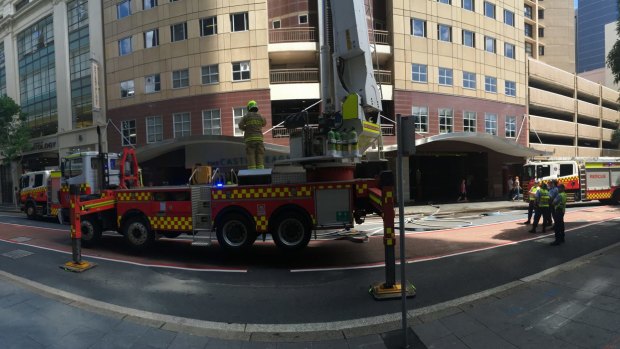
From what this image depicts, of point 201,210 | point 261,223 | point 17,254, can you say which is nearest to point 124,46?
point 17,254

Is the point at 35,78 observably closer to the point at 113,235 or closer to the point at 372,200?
the point at 113,235

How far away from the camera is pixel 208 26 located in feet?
75.0

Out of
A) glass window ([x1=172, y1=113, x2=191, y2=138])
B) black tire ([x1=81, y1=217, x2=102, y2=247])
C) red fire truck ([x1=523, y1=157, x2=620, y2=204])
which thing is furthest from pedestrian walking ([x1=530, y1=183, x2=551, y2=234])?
glass window ([x1=172, y1=113, x2=191, y2=138])

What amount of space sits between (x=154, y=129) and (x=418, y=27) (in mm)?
19332

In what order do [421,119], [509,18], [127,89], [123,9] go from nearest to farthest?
[421,119] < [127,89] < [123,9] < [509,18]

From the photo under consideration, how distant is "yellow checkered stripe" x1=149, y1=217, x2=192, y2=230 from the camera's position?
8.22m

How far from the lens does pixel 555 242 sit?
352 inches

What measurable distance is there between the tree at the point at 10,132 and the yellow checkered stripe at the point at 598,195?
3958 cm

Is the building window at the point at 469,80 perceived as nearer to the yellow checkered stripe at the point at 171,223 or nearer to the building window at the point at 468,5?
the building window at the point at 468,5

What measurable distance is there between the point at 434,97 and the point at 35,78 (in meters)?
36.6

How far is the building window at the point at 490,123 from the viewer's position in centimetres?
2667

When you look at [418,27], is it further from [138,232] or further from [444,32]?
[138,232]

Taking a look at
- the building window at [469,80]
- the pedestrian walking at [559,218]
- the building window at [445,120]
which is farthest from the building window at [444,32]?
the pedestrian walking at [559,218]

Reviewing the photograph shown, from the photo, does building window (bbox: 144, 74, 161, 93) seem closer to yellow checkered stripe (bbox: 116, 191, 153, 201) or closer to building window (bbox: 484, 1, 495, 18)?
yellow checkered stripe (bbox: 116, 191, 153, 201)
